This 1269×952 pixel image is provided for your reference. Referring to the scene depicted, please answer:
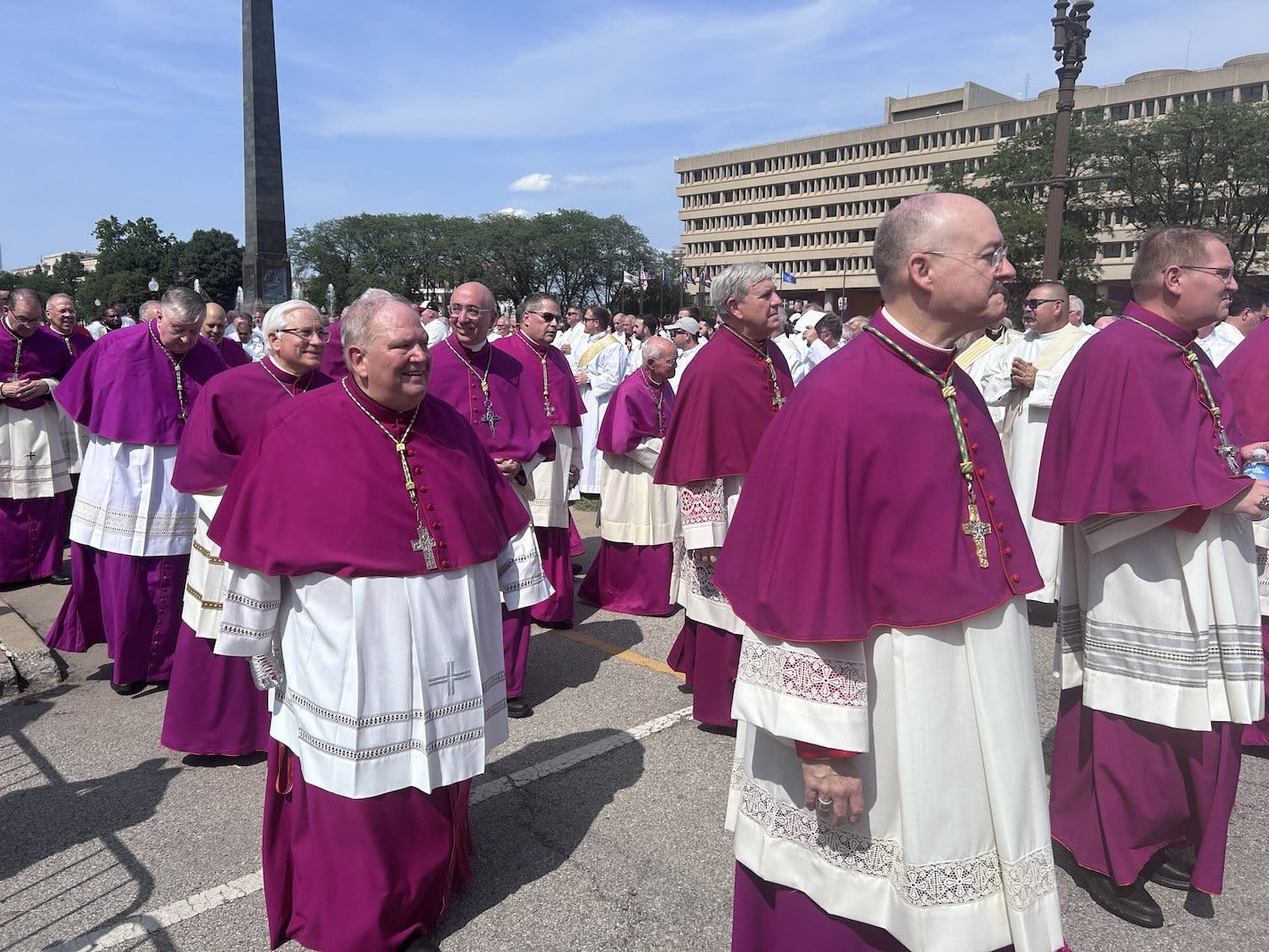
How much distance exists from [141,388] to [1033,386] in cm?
571

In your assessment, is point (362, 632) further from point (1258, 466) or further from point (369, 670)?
point (1258, 466)

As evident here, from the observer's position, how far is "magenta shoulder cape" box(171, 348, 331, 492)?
4387 mm

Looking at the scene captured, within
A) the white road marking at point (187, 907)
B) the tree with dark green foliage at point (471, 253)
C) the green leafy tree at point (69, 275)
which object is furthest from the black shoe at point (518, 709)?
the green leafy tree at point (69, 275)

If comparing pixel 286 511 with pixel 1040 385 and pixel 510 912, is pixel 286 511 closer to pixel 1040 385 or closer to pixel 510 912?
pixel 510 912

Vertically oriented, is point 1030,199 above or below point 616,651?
above

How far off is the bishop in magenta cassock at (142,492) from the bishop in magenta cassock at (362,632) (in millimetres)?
2570

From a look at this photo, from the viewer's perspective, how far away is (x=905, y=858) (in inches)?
90.1

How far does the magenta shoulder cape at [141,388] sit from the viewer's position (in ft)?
18.2

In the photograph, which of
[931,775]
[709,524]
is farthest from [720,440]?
[931,775]

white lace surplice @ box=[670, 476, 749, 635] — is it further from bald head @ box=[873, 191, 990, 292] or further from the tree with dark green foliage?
the tree with dark green foliage

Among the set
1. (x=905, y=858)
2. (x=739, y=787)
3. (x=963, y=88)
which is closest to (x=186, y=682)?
(x=739, y=787)

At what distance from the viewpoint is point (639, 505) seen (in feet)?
24.2

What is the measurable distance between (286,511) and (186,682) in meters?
2.03

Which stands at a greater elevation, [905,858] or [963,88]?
[963,88]
